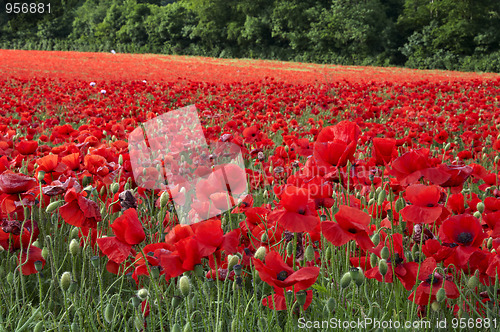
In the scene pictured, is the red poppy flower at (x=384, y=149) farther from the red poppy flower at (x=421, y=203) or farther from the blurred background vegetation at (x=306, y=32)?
the blurred background vegetation at (x=306, y=32)

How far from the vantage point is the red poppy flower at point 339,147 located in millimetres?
1281

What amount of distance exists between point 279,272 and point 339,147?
16.8 inches

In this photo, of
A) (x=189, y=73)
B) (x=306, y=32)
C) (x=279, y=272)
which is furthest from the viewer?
(x=306, y=32)

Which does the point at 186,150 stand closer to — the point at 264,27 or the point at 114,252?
the point at 114,252

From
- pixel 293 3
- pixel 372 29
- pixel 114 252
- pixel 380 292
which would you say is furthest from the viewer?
pixel 293 3

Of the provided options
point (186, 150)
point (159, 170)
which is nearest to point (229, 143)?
point (186, 150)

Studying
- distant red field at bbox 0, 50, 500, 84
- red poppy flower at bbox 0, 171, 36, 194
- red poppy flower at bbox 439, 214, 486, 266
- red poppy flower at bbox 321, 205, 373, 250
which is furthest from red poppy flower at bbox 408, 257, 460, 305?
distant red field at bbox 0, 50, 500, 84

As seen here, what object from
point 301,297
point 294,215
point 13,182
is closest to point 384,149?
point 294,215

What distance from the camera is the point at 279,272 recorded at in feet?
3.40

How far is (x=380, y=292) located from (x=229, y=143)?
1672 mm

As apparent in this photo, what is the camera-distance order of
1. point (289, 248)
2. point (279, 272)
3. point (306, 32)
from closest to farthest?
point (279, 272)
point (289, 248)
point (306, 32)

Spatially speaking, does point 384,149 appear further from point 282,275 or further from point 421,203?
point 282,275

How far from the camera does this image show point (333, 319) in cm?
133

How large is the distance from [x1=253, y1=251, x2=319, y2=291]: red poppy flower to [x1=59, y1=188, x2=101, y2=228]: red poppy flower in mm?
563
